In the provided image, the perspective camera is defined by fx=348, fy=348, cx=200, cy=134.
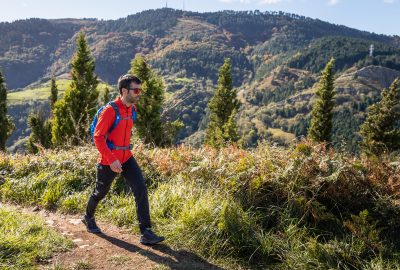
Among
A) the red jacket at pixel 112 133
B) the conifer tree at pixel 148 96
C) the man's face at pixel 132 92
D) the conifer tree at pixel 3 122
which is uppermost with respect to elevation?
the man's face at pixel 132 92

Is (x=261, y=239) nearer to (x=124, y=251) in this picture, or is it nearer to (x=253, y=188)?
(x=253, y=188)

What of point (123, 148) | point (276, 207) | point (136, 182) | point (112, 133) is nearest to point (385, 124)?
point (276, 207)

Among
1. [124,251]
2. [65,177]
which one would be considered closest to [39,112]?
[65,177]

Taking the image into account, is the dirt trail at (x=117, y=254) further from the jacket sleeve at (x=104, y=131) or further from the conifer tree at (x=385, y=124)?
the conifer tree at (x=385, y=124)

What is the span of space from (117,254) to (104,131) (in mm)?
1612

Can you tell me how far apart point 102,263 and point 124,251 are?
0.43 m

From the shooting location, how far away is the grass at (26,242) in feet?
13.3

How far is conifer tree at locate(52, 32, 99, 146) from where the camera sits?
32.2 meters

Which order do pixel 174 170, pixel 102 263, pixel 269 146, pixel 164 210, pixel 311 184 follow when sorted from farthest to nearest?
pixel 174 170 → pixel 269 146 → pixel 164 210 → pixel 311 184 → pixel 102 263

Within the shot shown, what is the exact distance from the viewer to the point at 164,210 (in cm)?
557

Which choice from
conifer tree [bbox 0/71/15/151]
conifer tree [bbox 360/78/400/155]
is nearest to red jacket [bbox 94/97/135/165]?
conifer tree [bbox 0/71/15/151]

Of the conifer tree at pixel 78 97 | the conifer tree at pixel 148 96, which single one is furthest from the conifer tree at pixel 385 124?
the conifer tree at pixel 78 97

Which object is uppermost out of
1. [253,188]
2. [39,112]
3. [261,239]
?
[253,188]

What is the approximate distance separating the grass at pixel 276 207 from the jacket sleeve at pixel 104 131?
143 cm
